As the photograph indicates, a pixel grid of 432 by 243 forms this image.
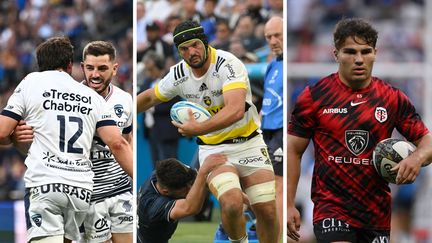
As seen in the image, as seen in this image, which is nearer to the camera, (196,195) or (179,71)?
(196,195)

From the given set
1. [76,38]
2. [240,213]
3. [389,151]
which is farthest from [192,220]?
[76,38]

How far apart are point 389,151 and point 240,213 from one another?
60.5 inches

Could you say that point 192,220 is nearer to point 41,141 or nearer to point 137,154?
point 137,154

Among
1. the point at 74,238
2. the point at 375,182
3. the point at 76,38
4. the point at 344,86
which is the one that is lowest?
the point at 74,238

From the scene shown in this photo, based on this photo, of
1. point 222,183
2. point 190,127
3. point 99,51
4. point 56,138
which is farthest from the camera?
point 99,51

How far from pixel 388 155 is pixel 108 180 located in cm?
235

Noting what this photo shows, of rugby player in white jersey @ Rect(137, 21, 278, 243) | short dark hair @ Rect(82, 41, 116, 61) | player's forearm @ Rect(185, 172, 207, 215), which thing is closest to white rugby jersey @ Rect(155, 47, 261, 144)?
rugby player in white jersey @ Rect(137, 21, 278, 243)

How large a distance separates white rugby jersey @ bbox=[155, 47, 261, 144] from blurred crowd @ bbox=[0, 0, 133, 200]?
2.92 m

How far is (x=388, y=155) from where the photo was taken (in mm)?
5352

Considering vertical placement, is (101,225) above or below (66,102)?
below

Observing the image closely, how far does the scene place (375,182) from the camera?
18.0 feet

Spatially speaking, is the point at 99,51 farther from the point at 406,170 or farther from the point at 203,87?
the point at 406,170

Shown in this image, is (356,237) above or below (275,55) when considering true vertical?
below

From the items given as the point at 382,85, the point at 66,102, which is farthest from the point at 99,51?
the point at 382,85
